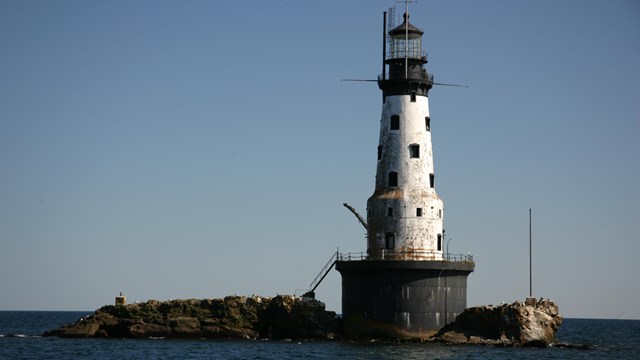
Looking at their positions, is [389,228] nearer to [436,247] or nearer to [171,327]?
[436,247]

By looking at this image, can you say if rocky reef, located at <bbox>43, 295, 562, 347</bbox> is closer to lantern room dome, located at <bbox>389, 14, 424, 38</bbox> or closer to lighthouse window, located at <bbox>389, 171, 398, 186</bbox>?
lighthouse window, located at <bbox>389, 171, 398, 186</bbox>

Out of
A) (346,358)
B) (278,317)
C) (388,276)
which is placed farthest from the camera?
(278,317)

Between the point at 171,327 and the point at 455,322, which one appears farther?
the point at 171,327

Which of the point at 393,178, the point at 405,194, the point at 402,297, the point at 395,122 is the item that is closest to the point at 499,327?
the point at 402,297

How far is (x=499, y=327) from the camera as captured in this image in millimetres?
64062

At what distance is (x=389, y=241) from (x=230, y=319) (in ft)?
35.4

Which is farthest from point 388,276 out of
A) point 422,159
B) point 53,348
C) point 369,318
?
point 53,348

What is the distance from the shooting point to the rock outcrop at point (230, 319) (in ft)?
220

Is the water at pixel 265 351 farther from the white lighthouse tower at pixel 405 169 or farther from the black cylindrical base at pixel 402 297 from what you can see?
the white lighthouse tower at pixel 405 169

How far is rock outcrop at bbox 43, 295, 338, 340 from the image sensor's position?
220ft

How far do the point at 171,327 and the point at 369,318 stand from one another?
41.0ft

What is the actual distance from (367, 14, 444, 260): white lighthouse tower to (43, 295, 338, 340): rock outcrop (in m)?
5.24

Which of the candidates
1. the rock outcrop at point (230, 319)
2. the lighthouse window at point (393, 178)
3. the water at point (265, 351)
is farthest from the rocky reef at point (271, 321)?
the lighthouse window at point (393, 178)

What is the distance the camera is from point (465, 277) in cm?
6556
